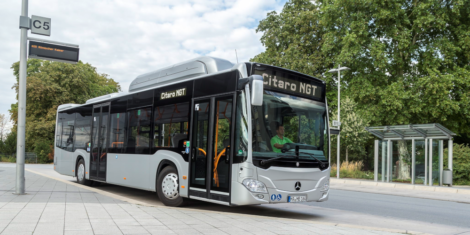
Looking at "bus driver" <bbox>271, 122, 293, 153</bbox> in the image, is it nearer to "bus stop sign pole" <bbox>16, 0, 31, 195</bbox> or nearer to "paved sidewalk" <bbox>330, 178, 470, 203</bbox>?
"bus stop sign pole" <bbox>16, 0, 31, 195</bbox>

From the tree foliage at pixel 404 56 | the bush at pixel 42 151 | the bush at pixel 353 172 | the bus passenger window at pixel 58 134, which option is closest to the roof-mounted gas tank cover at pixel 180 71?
the bus passenger window at pixel 58 134

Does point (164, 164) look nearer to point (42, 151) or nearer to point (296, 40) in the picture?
point (296, 40)

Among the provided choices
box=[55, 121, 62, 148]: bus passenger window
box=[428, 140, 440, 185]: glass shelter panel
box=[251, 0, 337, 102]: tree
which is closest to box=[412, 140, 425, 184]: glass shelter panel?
box=[428, 140, 440, 185]: glass shelter panel

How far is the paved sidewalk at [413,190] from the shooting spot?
1581 centimetres

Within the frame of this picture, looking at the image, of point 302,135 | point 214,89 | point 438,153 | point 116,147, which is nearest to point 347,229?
point 302,135

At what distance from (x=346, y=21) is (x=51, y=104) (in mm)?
35834

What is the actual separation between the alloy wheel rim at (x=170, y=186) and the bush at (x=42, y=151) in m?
41.0

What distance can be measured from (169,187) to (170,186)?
57mm

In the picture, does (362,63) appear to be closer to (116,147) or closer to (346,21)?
(346,21)

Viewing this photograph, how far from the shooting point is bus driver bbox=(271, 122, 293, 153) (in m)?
7.89

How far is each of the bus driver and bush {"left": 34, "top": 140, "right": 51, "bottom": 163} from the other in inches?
1727

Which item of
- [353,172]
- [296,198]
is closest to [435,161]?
[353,172]

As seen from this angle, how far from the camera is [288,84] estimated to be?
8492 mm

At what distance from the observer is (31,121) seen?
156ft
